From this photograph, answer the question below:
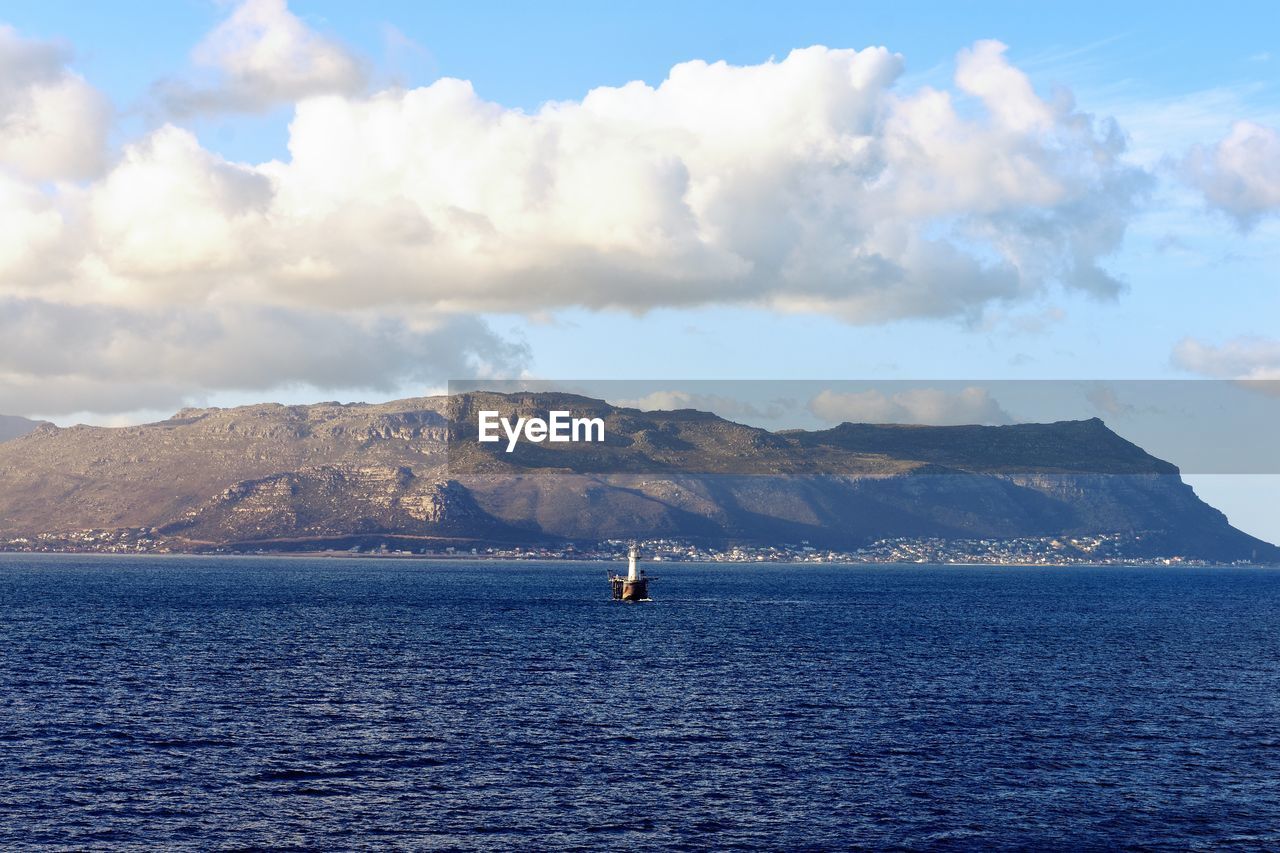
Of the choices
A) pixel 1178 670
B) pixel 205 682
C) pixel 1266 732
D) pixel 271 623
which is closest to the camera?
pixel 1266 732

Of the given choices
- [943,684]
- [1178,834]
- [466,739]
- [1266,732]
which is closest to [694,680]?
[943,684]

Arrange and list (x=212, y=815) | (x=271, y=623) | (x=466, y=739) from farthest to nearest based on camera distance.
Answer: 1. (x=271, y=623)
2. (x=466, y=739)
3. (x=212, y=815)

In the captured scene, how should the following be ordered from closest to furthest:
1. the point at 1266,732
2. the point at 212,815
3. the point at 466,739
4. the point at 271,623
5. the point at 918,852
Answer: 1. the point at 918,852
2. the point at 212,815
3. the point at 466,739
4. the point at 1266,732
5. the point at 271,623

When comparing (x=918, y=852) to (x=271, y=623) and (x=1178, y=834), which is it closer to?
(x=1178, y=834)

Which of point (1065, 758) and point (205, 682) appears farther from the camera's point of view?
point (205, 682)

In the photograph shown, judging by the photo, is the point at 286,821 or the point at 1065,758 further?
the point at 1065,758

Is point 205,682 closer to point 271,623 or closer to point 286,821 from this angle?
point 286,821

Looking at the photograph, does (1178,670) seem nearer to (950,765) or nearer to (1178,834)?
(950,765)

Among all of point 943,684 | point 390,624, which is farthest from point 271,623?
point 943,684

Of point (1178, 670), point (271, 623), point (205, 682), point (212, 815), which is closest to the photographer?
point (212, 815)
